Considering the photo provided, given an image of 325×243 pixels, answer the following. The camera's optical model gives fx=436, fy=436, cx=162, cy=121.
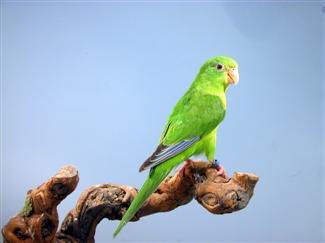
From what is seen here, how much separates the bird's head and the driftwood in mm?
368

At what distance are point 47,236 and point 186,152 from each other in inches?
23.7

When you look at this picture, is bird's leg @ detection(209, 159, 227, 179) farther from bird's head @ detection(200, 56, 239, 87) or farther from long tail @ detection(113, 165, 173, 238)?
bird's head @ detection(200, 56, 239, 87)

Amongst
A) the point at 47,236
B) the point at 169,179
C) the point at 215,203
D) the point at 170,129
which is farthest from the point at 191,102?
the point at 47,236

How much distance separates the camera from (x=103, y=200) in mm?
1678

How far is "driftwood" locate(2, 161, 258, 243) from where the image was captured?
59.6 inches

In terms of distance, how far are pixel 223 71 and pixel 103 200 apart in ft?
2.35

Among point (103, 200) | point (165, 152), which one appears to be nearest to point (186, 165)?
point (165, 152)

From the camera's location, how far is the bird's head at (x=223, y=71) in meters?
1.81

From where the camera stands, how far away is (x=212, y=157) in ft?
5.84

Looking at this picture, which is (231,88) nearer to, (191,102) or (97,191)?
(191,102)

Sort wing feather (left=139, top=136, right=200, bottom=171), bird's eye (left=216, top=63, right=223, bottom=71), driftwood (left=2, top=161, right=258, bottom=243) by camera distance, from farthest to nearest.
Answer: bird's eye (left=216, top=63, right=223, bottom=71)
wing feather (left=139, top=136, right=200, bottom=171)
driftwood (left=2, top=161, right=258, bottom=243)

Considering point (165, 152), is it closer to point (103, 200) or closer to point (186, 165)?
point (186, 165)

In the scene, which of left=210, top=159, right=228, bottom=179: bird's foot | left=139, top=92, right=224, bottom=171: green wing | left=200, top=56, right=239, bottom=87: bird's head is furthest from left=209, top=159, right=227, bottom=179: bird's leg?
left=200, top=56, right=239, bottom=87: bird's head

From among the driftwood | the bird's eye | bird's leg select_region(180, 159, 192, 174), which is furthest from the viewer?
the bird's eye
